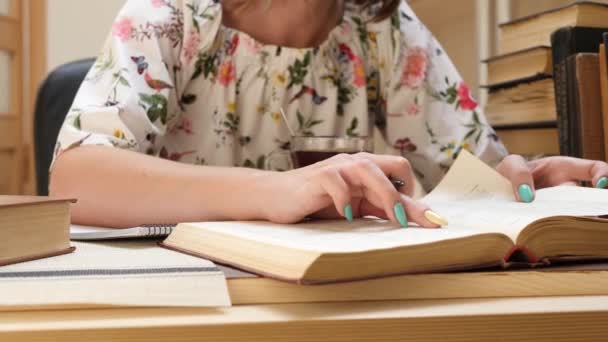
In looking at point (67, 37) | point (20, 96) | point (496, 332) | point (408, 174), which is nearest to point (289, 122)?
point (408, 174)

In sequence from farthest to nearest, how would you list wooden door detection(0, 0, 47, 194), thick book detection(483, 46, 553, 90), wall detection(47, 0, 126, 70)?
wooden door detection(0, 0, 47, 194)
wall detection(47, 0, 126, 70)
thick book detection(483, 46, 553, 90)

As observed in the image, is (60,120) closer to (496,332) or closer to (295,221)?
(295,221)

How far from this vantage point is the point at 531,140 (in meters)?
1.16

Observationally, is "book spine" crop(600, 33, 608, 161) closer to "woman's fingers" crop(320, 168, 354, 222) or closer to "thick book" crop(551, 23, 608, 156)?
"thick book" crop(551, 23, 608, 156)

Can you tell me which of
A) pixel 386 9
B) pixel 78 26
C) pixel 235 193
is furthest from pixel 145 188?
pixel 78 26

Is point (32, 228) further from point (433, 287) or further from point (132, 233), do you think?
point (433, 287)

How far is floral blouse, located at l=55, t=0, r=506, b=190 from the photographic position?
96 centimetres

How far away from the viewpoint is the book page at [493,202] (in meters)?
0.54

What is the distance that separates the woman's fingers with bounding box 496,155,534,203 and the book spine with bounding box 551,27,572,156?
16 centimetres

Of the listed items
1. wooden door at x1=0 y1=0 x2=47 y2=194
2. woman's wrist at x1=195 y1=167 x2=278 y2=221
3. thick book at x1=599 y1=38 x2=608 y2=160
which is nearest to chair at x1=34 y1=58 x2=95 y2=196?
woman's wrist at x1=195 y1=167 x2=278 y2=221

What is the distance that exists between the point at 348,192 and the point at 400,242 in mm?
126

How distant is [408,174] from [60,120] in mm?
868

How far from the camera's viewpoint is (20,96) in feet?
12.0

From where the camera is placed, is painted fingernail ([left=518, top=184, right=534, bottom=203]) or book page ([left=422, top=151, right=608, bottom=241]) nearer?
book page ([left=422, top=151, right=608, bottom=241])
